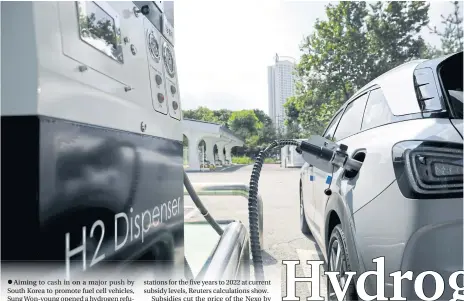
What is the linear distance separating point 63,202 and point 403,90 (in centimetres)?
134

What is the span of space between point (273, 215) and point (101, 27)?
3.78 metres

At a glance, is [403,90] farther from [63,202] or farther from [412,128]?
[63,202]

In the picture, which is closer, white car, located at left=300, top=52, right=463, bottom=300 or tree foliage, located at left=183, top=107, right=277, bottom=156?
white car, located at left=300, top=52, right=463, bottom=300

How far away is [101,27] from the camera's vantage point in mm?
1063

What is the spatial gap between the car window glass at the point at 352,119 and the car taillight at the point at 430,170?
77cm

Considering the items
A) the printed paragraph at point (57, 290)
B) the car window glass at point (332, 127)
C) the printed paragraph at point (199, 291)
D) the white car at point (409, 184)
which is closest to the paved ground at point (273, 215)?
the printed paragraph at point (199, 291)

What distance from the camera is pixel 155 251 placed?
4.54ft

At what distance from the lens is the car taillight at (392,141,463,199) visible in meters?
1.10

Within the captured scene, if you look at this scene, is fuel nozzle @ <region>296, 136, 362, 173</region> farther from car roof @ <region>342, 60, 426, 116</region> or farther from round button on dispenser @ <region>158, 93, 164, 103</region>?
round button on dispenser @ <region>158, 93, 164, 103</region>

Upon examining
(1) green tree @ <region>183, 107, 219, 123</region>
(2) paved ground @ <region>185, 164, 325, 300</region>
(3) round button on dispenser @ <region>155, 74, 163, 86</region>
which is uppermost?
(3) round button on dispenser @ <region>155, 74, 163, 86</region>

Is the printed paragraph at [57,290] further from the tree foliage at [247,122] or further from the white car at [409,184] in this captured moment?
the tree foliage at [247,122]

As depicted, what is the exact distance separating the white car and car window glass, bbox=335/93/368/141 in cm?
25

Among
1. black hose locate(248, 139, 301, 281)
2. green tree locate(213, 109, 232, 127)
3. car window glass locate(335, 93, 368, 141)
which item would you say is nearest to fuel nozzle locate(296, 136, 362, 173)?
black hose locate(248, 139, 301, 281)

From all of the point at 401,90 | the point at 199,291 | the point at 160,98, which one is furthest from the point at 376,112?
the point at 199,291
